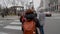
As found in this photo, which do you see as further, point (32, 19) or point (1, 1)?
point (1, 1)

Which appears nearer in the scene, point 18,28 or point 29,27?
point 29,27

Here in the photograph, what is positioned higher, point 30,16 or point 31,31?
point 30,16

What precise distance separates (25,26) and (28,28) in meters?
0.10

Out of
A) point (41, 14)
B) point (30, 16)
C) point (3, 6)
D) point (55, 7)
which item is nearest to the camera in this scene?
point (30, 16)

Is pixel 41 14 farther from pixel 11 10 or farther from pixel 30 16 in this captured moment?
pixel 11 10

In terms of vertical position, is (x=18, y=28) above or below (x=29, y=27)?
below

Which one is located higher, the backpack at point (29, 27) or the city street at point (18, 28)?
the backpack at point (29, 27)

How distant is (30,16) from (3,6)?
4955cm

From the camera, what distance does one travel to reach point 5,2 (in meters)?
53.2

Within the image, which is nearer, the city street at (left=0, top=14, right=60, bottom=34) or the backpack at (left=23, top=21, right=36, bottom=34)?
the backpack at (left=23, top=21, right=36, bottom=34)

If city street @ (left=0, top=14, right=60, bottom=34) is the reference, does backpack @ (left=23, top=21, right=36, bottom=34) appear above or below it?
above

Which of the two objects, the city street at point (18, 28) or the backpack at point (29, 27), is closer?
the backpack at point (29, 27)

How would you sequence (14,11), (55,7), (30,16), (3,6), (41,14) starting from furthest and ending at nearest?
(55,7), (3,6), (14,11), (41,14), (30,16)

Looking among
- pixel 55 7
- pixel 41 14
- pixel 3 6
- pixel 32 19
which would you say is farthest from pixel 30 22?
pixel 55 7
